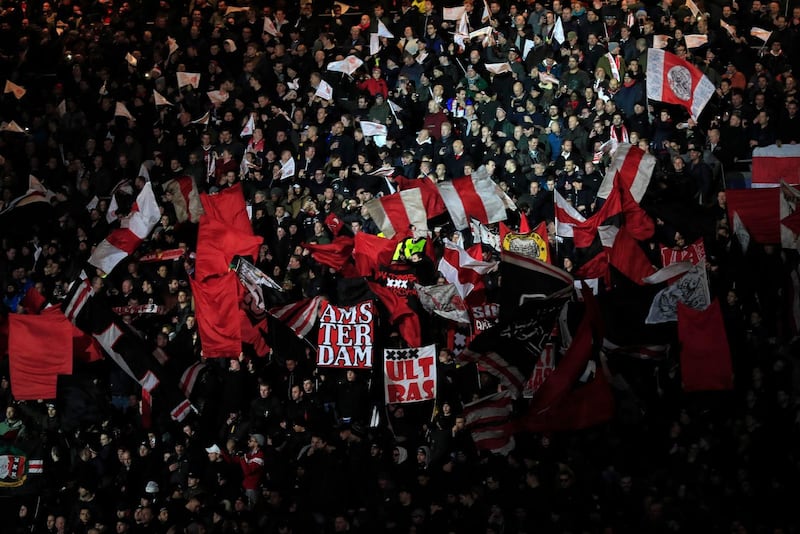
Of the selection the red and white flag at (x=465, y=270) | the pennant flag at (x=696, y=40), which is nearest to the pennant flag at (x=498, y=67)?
the pennant flag at (x=696, y=40)

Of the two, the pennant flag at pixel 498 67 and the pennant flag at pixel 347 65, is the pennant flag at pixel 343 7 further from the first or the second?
the pennant flag at pixel 498 67

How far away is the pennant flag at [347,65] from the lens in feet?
70.6

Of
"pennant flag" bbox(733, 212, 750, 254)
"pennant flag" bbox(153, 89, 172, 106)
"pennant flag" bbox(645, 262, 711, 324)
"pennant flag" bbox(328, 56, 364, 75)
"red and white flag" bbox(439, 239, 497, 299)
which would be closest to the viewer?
"pennant flag" bbox(645, 262, 711, 324)

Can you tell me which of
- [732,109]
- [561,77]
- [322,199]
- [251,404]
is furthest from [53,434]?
[732,109]

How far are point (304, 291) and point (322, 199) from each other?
2.07m

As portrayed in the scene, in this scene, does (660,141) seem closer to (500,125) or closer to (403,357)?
(500,125)

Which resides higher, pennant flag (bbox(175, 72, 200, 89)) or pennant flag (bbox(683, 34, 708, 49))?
pennant flag (bbox(683, 34, 708, 49))

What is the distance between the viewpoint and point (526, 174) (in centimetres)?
1862

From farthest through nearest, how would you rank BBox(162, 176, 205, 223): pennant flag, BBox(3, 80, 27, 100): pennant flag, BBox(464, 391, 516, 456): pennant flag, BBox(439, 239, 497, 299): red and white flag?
BBox(3, 80, 27, 100): pennant flag
BBox(162, 176, 205, 223): pennant flag
BBox(439, 239, 497, 299): red and white flag
BBox(464, 391, 516, 456): pennant flag

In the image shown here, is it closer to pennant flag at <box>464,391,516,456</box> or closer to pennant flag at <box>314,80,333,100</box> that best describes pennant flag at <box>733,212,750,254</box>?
pennant flag at <box>464,391,516,456</box>

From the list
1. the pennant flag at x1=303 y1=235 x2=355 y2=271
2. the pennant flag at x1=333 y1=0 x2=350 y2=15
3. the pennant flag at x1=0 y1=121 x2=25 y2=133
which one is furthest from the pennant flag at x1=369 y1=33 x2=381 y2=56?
the pennant flag at x1=0 y1=121 x2=25 y2=133

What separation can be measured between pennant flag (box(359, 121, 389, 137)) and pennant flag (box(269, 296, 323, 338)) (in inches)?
197

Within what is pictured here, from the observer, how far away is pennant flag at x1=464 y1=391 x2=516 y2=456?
1408 cm

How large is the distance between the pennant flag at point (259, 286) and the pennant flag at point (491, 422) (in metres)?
4.00
